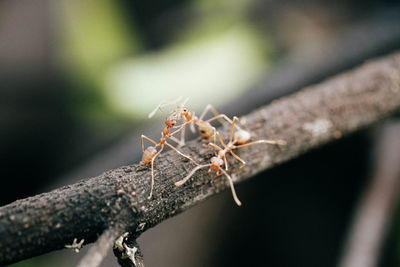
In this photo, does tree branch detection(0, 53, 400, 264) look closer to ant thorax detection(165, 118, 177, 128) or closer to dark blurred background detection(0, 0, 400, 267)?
ant thorax detection(165, 118, 177, 128)

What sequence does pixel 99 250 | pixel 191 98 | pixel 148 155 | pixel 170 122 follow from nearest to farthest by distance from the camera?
pixel 99 250 → pixel 148 155 → pixel 170 122 → pixel 191 98

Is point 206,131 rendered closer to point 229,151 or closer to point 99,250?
point 229,151

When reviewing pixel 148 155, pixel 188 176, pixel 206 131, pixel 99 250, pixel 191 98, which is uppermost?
pixel 191 98

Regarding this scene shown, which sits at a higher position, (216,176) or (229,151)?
(229,151)

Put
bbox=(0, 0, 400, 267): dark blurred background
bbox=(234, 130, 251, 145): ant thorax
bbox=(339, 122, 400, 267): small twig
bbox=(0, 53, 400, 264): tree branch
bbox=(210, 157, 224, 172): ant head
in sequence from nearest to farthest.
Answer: bbox=(0, 53, 400, 264): tree branch
bbox=(210, 157, 224, 172): ant head
bbox=(234, 130, 251, 145): ant thorax
bbox=(339, 122, 400, 267): small twig
bbox=(0, 0, 400, 267): dark blurred background

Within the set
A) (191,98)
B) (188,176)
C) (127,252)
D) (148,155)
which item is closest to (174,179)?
(188,176)

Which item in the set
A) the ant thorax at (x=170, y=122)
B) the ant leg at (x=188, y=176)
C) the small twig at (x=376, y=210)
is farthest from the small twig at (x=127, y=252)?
the small twig at (x=376, y=210)

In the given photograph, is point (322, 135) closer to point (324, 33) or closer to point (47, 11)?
point (324, 33)

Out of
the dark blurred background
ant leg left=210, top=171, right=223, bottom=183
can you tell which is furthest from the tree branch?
the dark blurred background
